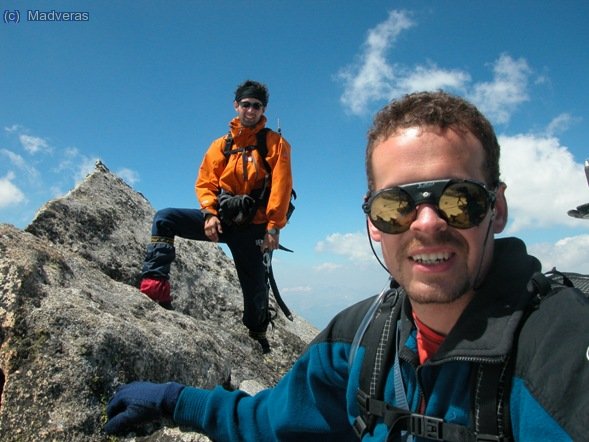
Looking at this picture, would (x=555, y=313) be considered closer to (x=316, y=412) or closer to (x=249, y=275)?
(x=316, y=412)

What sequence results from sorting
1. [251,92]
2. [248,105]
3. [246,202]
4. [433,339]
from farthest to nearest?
1. [251,92]
2. [248,105]
3. [246,202]
4. [433,339]

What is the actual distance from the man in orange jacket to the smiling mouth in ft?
14.7

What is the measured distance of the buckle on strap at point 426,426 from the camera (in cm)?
252

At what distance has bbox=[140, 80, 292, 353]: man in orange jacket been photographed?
288 inches

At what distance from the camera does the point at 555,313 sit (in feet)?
7.44

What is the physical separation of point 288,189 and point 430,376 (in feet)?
16.5

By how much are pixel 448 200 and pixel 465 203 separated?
11 cm

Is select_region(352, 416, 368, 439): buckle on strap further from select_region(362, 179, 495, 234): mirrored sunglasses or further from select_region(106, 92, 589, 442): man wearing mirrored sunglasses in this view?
select_region(362, 179, 495, 234): mirrored sunglasses

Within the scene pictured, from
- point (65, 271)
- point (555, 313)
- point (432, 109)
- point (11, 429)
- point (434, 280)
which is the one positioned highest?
point (432, 109)

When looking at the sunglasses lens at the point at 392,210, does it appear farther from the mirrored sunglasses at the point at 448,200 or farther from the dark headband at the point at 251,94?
the dark headband at the point at 251,94

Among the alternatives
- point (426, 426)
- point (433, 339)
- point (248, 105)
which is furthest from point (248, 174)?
point (426, 426)

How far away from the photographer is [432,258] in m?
2.89

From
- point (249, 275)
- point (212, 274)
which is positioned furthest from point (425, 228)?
point (212, 274)

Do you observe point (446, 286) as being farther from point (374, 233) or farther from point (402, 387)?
point (374, 233)
